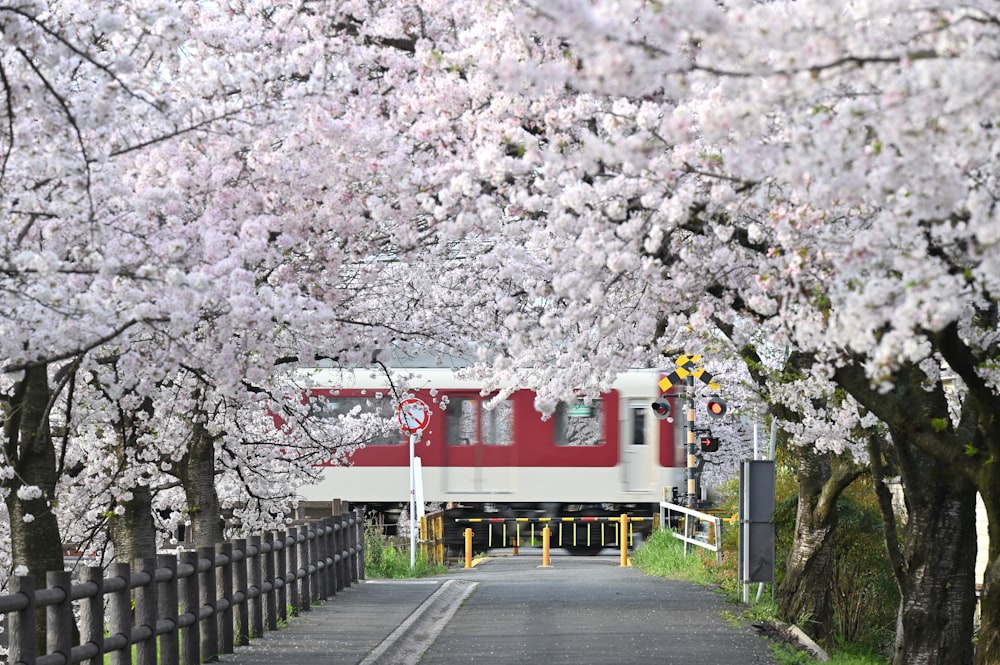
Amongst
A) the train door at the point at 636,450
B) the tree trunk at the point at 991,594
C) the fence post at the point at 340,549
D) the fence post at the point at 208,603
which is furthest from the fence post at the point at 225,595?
the train door at the point at 636,450

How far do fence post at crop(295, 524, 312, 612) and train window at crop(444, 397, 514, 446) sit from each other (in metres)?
13.8

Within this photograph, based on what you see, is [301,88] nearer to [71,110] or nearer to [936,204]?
[71,110]

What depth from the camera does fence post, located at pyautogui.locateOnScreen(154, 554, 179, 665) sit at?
11.8 meters

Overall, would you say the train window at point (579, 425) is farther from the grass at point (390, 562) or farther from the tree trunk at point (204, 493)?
the tree trunk at point (204, 493)

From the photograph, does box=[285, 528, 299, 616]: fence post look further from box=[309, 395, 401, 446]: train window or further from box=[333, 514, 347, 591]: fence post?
box=[309, 395, 401, 446]: train window

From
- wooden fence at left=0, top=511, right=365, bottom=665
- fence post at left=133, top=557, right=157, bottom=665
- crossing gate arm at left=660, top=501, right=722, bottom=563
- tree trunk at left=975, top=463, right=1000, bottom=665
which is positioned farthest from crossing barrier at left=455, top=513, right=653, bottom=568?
tree trunk at left=975, top=463, right=1000, bottom=665

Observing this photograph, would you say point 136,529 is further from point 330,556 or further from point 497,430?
point 497,430

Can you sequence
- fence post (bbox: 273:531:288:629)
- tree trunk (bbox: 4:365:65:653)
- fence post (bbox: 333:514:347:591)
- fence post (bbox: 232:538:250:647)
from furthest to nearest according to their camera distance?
fence post (bbox: 333:514:347:591), fence post (bbox: 273:531:288:629), fence post (bbox: 232:538:250:647), tree trunk (bbox: 4:365:65:653)

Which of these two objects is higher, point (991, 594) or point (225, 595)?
point (991, 594)

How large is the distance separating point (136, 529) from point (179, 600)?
3713mm

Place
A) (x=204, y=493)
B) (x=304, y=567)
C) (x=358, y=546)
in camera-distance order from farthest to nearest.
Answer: (x=358, y=546), (x=304, y=567), (x=204, y=493)

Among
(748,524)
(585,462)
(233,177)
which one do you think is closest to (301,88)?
(233,177)

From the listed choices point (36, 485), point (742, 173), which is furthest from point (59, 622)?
point (742, 173)

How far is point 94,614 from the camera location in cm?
1023
